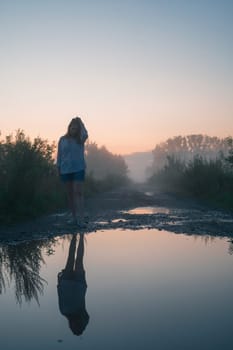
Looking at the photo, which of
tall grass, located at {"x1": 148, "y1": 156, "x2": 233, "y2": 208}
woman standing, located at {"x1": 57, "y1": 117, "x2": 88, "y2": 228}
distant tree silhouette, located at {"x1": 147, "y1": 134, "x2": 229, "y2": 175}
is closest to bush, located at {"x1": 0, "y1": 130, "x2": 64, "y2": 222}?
woman standing, located at {"x1": 57, "y1": 117, "x2": 88, "y2": 228}

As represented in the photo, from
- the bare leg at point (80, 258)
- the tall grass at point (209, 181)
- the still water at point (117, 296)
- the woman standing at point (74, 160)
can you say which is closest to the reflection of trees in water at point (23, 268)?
the still water at point (117, 296)

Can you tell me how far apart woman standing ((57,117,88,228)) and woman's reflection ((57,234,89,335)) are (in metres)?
2.66

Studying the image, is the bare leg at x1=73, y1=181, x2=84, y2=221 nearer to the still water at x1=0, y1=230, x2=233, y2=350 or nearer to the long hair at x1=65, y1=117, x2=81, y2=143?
the long hair at x1=65, y1=117, x2=81, y2=143

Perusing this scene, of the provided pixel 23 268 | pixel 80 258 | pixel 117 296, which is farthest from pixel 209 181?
pixel 117 296

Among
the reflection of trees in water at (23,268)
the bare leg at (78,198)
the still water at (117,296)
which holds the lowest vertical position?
the still water at (117,296)

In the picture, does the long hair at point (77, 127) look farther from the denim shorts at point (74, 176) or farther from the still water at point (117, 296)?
the still water at point (117, 296)

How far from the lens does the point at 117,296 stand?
2.62m

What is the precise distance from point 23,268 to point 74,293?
96 cm

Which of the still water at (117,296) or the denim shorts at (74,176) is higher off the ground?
the denim shorts at (74,176)

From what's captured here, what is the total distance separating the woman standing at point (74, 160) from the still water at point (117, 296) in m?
2.16

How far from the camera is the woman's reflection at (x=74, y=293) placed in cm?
219

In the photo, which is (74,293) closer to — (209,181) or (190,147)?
(209,181)

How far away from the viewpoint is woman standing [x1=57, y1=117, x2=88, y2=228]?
22.0 feet

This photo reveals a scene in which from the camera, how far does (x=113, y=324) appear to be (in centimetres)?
212
